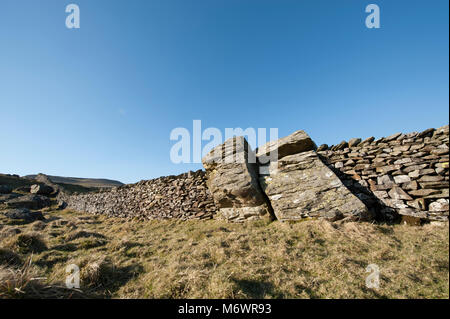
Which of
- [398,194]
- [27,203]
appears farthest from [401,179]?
[27,203]

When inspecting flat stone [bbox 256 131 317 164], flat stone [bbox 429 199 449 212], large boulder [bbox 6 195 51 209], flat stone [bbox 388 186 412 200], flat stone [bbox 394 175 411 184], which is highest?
flat stone [bbox 256 131 317 164]

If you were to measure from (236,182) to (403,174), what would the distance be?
21.5ft

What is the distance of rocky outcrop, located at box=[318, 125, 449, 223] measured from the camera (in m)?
5.59

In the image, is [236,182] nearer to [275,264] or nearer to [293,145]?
[293,145]

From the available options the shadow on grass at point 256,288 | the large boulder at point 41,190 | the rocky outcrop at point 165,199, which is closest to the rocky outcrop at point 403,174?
the shadow on grass at point 256,288

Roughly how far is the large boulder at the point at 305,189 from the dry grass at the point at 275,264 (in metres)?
0.60

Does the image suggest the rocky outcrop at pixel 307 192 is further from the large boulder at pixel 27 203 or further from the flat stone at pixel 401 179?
the large boulder at pixel 27 203

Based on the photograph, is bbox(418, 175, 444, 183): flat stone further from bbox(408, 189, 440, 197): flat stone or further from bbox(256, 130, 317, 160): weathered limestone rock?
bbox(256, 130, 317, 160): weathered limestone rock

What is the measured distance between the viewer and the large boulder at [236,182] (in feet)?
26.8

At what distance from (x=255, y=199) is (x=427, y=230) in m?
5.54

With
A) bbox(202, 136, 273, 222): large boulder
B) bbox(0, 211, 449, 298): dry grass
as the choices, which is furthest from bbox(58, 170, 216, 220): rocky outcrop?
bbox(0, 211, 449, 298): dry grass

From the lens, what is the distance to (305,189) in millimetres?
7281

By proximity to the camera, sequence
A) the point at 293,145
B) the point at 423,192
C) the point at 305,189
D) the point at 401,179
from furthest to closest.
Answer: the point at 293,145, the point at 305,189, the point at 401,179, the point at 423,192

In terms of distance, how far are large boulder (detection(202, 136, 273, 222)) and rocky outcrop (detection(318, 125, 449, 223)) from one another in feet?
13.1
